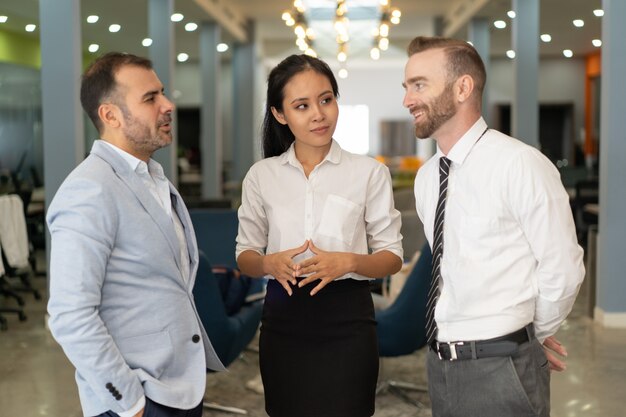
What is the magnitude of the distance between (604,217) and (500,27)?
31.3 ft

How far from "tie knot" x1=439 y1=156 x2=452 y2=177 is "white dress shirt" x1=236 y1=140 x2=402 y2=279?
341 millimetres

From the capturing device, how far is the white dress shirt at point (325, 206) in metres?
2.64

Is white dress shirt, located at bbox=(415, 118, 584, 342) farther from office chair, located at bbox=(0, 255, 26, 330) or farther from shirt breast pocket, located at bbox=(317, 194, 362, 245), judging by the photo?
office chair, located at bbox=(0, 255, 26, 330)

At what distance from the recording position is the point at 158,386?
2156mm

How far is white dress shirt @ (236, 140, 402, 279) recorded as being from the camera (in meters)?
2.64

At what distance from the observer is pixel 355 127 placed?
30594 millimetres

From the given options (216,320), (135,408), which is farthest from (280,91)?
(216,320)

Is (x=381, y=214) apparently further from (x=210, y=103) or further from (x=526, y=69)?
A: (x=210, y=103)

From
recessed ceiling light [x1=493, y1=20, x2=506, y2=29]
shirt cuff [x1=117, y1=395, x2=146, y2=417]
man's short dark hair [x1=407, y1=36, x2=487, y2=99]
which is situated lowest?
shirt cuff [x1=117, y1=395, x2=146, y2=417]

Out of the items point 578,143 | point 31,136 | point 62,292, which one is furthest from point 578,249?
point 578,143

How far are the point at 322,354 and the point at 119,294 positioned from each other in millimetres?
771

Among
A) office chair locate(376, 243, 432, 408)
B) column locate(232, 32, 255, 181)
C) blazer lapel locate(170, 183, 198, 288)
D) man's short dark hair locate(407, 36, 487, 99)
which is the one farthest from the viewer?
column locate(232, 32, 255, 181)

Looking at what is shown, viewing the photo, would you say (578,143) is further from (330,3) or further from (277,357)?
(277,357)

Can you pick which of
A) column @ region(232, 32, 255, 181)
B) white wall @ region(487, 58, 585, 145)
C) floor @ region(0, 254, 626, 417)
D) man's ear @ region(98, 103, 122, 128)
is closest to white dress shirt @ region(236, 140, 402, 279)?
man's ear @ region(98, 103, 122, 128)
